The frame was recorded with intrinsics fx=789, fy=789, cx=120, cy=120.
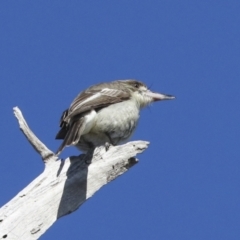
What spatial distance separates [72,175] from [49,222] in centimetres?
66

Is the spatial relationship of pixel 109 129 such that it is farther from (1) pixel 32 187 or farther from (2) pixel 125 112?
(1) pixel 32 187

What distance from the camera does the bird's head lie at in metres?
11.2

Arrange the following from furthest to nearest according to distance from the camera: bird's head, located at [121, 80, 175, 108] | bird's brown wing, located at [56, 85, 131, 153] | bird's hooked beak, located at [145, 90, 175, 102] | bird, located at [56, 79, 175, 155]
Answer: bird's hooked beak, located at [145, 90, 175, 102], bird's head, located at [121, 80, 175, 108], bird, located at [56, 79, 175, 155], bird's brown wing, located at [56, 85, 131, 153]

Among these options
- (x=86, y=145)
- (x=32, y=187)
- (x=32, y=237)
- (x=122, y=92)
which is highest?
(x=122, y=92)

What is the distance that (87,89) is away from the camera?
10562mm

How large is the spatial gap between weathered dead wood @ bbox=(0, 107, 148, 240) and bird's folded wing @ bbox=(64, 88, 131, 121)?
796 mm

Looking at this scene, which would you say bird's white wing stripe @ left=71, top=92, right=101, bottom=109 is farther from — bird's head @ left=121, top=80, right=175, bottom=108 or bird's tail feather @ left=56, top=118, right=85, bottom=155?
bird's head @ left=121, top=80, right=175, bottom=108

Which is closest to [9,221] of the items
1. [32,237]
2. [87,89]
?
[32,237]

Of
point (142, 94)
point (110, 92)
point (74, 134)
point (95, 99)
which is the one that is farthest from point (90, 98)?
point (142, 94)

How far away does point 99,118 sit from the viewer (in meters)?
10.1

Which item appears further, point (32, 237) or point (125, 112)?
point (125, 112)

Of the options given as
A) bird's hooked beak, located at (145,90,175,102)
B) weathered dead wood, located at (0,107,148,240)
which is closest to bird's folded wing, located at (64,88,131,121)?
bird's hooked beak, located at (145,90,175,102)

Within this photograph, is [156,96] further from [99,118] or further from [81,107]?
[81,107]

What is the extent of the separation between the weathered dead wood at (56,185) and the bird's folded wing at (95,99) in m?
0.80
